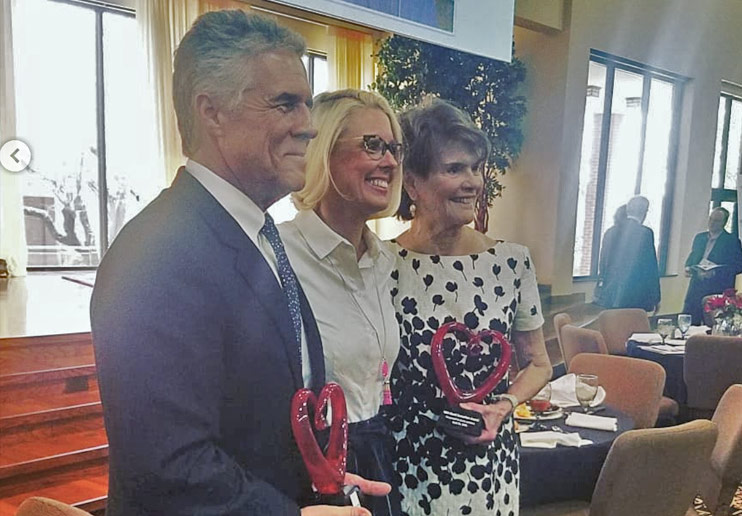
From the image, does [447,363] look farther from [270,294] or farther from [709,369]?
[709,369]

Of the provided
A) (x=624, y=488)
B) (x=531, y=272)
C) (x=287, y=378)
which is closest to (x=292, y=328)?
(x=287, y=378)

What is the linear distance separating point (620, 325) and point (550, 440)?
0.63m

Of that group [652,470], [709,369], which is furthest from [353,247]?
[709,369]

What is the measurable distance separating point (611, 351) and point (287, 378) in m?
2.16

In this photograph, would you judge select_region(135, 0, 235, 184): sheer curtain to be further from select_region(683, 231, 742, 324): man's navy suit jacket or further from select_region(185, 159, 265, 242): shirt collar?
select_region(683, 231, 742, 324): man's navy suit jacket

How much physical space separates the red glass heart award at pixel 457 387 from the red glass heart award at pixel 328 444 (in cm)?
29

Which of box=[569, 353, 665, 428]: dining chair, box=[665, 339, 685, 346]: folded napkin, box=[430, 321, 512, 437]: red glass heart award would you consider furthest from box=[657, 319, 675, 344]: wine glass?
box=[430, 321, 512, 437]: red glass heart award

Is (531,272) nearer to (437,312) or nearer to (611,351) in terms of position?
(437,312)

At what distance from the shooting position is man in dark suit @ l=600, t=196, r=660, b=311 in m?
2.06

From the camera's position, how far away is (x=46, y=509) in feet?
3.27

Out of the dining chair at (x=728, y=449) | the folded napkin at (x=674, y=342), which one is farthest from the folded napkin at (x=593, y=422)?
the folded napkin at (x=674, y=342)

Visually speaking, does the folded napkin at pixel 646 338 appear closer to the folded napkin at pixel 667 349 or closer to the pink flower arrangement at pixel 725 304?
the folded napkin at pixel 667 349

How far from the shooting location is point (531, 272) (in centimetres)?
133

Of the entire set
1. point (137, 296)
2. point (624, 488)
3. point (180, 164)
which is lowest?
point (624, 488)
